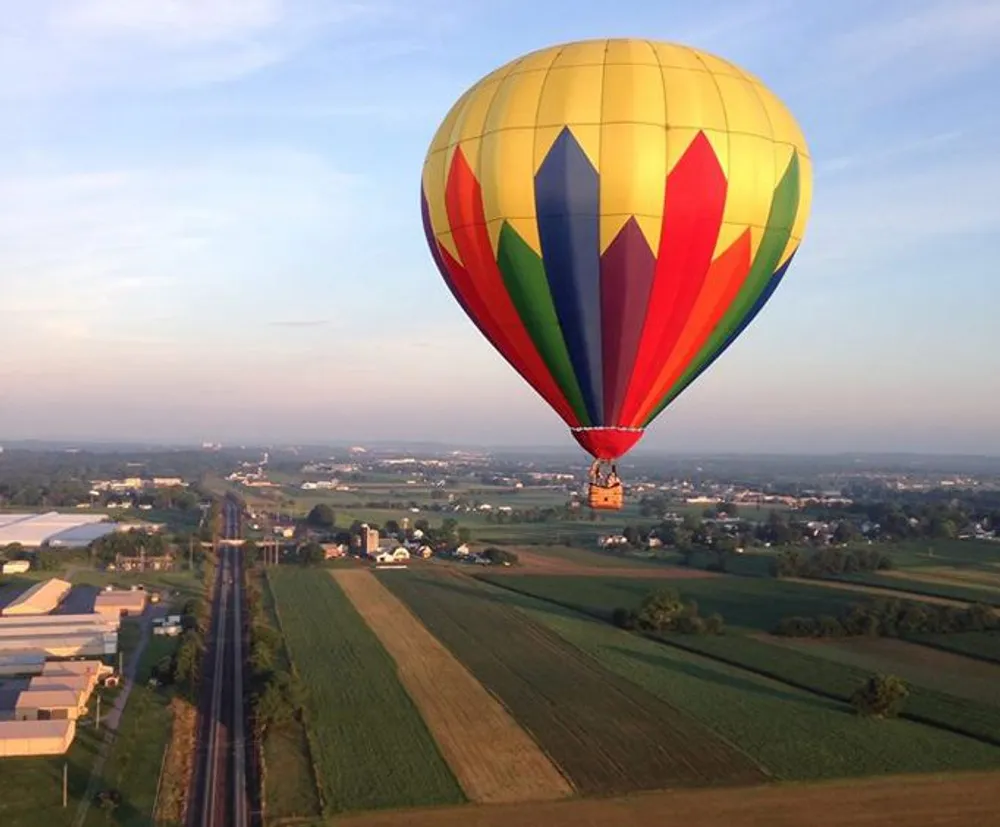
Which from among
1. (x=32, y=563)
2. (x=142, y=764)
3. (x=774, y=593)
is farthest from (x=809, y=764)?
(x=32, y=563)

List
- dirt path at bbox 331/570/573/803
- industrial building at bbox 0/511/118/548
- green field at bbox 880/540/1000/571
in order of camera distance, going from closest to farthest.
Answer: dirt path at bbox 331/570/573/803 < green field at bbox 880/540/1000/571 < industrial building at bbox 0/511/118/548

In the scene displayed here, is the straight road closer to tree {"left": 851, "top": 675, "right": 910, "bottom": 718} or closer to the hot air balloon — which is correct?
the hot air balloon

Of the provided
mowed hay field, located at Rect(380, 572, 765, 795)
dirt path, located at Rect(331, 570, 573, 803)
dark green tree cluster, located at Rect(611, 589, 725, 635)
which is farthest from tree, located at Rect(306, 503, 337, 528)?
dark green tree cluster, located at Rect(611, 589, 725, 635)

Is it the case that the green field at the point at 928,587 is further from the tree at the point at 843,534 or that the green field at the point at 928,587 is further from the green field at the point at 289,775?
the green field at the point at 289,775

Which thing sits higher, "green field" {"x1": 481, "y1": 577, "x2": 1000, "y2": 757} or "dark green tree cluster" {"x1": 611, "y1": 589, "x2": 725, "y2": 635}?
"dark green tree cluster" {"x1": 611, "y1": 589, "x2": 725, "y2": 635}

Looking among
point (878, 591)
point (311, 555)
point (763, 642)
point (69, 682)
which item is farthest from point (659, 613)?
point (311, 555)

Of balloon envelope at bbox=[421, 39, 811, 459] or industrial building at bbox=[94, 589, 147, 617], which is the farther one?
industrial building at bbox=[94, 589, 147, 617]

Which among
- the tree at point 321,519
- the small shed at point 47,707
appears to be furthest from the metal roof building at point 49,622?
the tree at point 321,519
